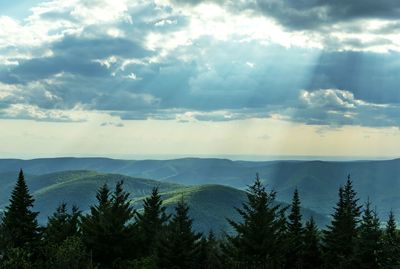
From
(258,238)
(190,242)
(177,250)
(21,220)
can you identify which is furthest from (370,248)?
(21,220)

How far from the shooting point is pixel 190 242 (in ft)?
183

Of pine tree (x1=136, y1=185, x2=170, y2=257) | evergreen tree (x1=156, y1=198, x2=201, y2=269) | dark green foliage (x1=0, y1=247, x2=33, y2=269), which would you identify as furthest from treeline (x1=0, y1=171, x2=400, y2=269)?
pine tree (x1=136, y1=185, x2=170, y2=257)

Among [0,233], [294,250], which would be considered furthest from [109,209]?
[294,250]

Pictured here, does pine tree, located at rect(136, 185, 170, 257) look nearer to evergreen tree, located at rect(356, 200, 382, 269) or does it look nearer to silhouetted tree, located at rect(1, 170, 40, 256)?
silhouetted tree, located at rect(1, 170, 40, 256)

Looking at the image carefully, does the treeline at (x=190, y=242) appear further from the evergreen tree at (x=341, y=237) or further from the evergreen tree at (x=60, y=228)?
the evergreen tree at (x=60, y=228)

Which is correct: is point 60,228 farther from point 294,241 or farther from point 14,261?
point 294,241

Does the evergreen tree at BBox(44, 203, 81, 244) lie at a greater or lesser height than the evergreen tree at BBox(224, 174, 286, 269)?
lesser

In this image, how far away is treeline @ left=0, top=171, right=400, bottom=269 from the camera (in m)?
53.8

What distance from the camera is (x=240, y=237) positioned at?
60.2 metres

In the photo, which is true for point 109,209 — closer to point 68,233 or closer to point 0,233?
point 0,233

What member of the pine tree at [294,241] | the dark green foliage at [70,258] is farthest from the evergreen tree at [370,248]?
the dark green foliage at [70,258]

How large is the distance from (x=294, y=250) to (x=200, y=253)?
632 inches

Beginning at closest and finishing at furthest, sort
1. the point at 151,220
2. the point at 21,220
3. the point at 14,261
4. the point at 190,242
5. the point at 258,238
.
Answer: the point at 14,261 < the point at 190,242 < the point at 258,238 < the point at 21,220 < the point at 151,220

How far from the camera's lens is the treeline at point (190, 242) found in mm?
53750
